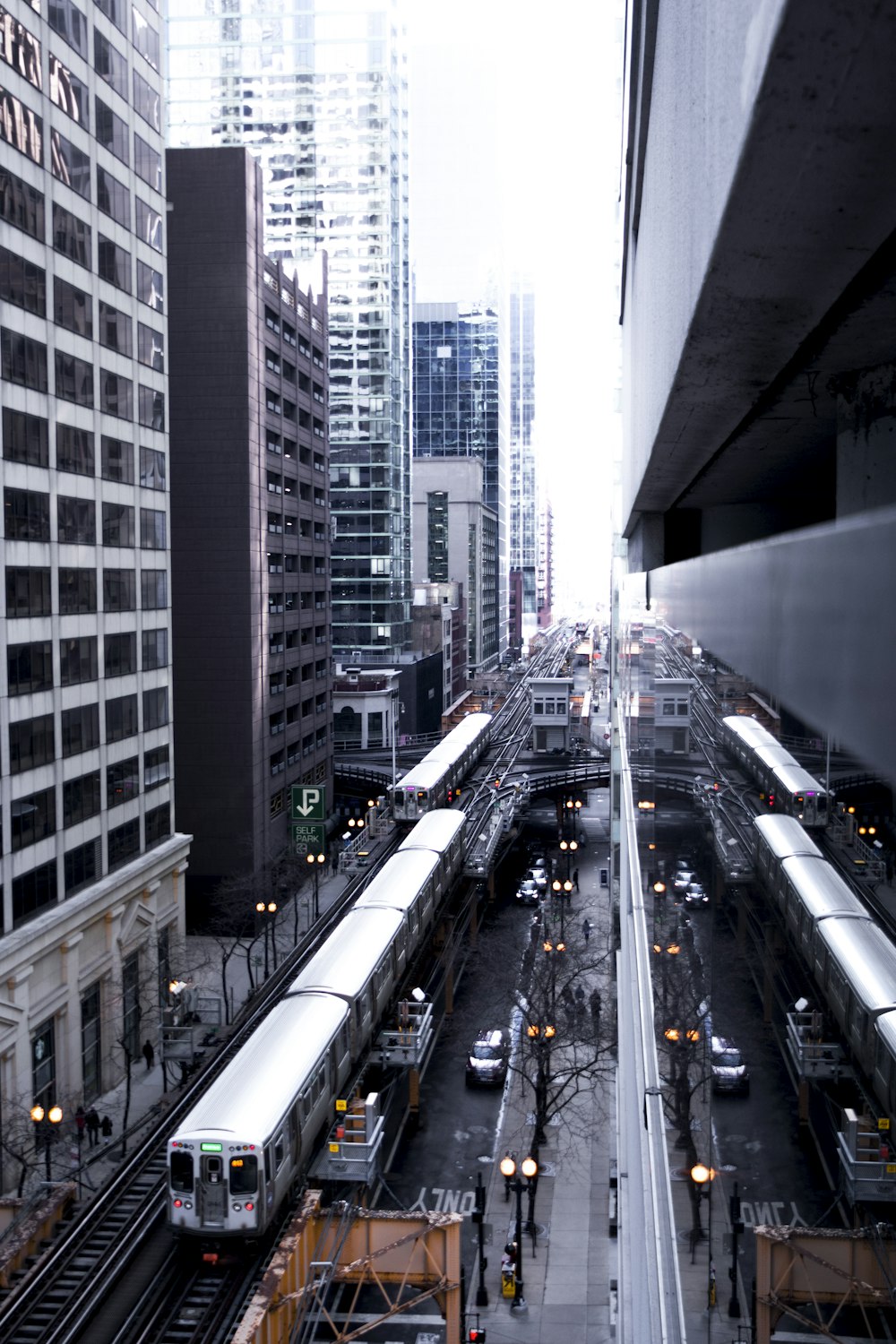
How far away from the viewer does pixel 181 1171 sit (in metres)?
18.0

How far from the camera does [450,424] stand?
542ft

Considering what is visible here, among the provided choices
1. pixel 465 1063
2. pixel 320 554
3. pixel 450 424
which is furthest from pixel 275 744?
pixel 450 424

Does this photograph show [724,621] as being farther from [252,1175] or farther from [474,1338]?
[474,1338]

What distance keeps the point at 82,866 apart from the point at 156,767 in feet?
19.9

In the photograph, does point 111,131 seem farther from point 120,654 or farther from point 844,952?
point 844,952

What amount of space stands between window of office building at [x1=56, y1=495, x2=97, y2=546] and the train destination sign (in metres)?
12.2

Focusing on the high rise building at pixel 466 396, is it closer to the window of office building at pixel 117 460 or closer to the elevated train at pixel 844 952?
the window of office building at pixel 117 460

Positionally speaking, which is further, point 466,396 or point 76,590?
point 466,396

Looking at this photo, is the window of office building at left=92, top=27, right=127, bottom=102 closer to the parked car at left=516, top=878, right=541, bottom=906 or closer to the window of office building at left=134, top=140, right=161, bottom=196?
the window of office building at left=134, top=140, right=161, bottom=196

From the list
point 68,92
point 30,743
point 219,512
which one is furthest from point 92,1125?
point 219,512

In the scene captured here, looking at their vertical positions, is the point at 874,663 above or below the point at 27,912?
above

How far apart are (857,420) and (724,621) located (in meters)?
0.72

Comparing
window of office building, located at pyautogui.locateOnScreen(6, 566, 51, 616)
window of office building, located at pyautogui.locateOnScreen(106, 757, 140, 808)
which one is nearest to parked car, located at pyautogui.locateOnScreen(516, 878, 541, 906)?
window of office building, located at pyautogui.locateOnScreen(106, 757, 140, 808)

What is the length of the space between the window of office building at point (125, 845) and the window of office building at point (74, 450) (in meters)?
9.98
